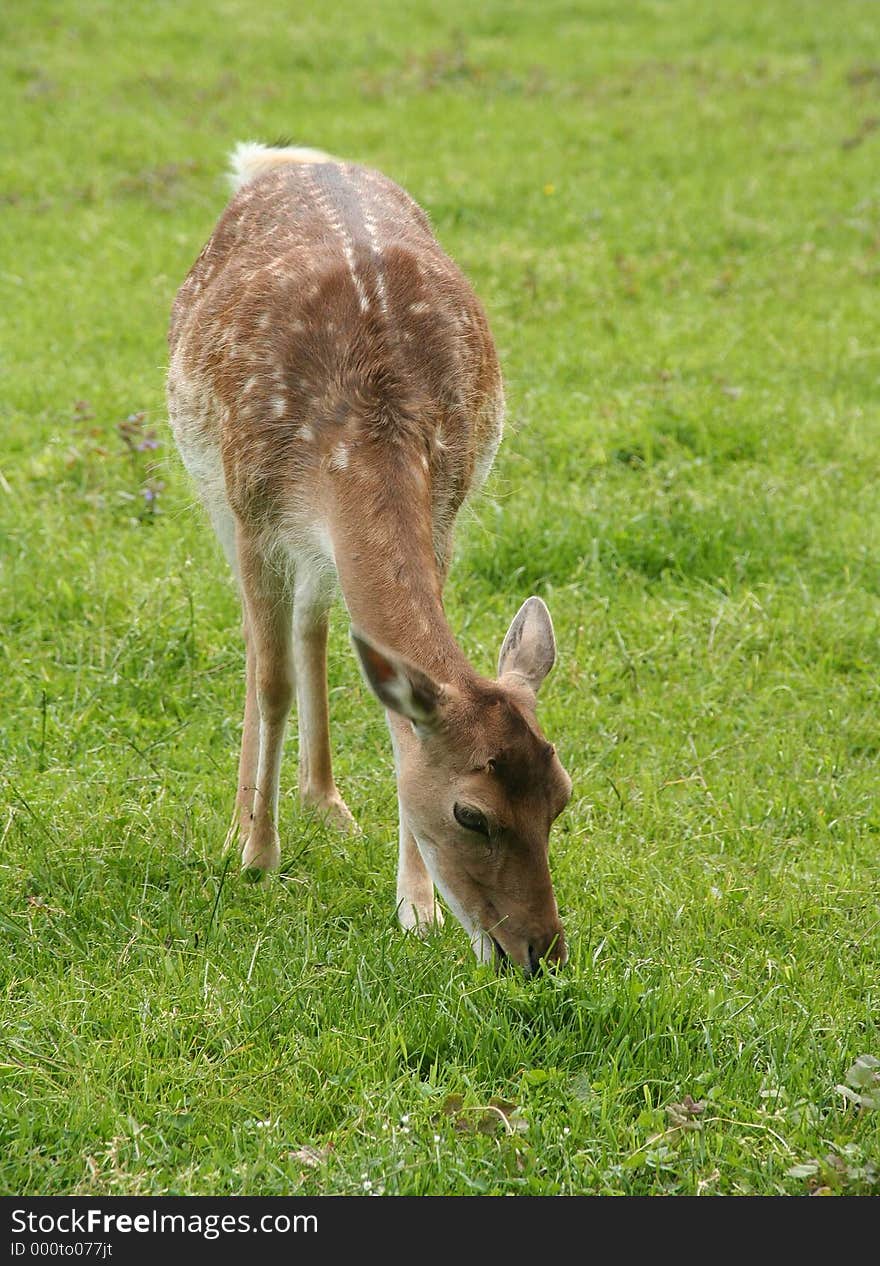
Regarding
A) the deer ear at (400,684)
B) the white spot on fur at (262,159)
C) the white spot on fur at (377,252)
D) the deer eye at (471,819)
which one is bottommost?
the deer eye at (471,819)

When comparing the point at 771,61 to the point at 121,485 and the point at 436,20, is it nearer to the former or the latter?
the point at 436,20

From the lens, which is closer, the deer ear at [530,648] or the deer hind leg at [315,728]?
the deer ear at [530,648]

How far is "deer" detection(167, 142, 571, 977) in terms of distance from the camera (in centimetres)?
407

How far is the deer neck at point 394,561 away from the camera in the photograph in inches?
167

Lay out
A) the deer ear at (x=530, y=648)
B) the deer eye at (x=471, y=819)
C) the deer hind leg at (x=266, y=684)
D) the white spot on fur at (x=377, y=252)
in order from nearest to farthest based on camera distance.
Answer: the deer eye at (x=471, y=819), the deer ear at (x=530, y=648), the white spot on fur at (x=377, y=252), the deer hind leg at (x=266, y=684)

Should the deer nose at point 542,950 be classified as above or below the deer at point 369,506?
below

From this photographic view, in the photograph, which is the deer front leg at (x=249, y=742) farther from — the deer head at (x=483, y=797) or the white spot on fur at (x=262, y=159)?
the white spot on fur at (x=262, y=159)

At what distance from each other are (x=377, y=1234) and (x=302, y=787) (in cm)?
223

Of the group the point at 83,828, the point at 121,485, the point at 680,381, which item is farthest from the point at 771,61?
the point at 83,828

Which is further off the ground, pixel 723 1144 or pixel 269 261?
pixel 269 261

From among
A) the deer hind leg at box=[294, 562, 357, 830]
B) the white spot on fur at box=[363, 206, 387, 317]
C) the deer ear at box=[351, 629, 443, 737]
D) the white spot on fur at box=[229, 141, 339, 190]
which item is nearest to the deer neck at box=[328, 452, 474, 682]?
the deer ear at box=[351, 629, 443, 737]

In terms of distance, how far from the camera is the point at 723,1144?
3.81 meters

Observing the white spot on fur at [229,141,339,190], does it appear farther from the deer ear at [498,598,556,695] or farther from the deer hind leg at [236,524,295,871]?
the deer ear at [498,598,556,695]

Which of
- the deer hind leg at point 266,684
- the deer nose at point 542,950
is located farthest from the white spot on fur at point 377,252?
the deer nose at point 542,950
